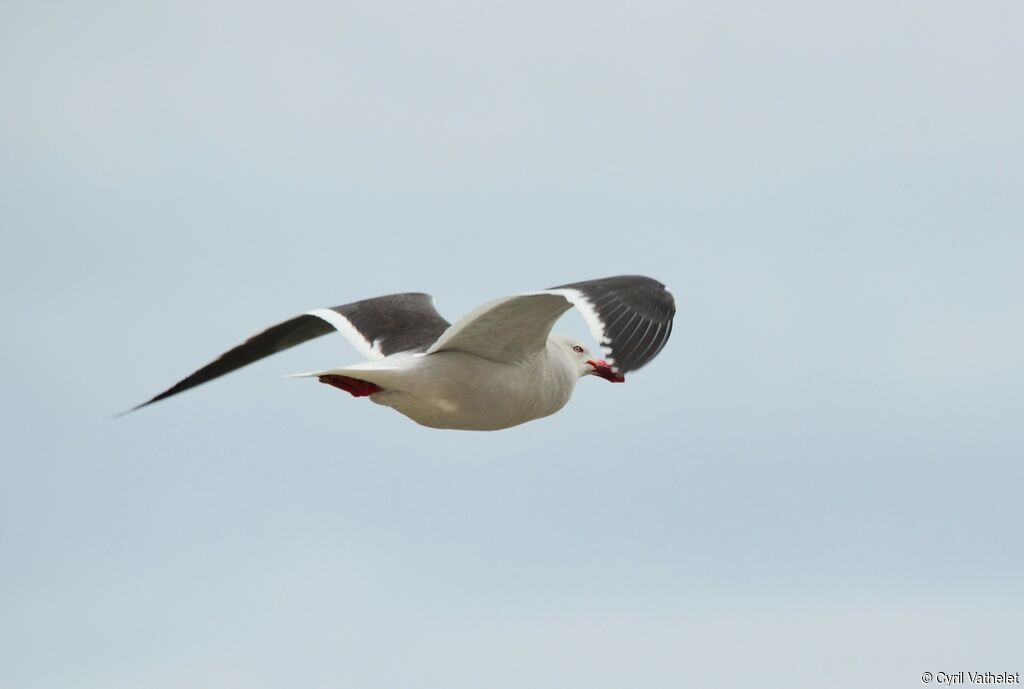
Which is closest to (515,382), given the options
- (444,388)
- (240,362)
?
(444,388)

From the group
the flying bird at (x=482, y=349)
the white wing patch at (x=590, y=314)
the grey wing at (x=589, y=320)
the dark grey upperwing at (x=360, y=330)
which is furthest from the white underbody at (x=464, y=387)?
the white wing patch at (x=590, y=314)

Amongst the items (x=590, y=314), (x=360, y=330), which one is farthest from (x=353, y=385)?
(x=590, y=314)

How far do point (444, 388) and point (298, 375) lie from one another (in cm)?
127

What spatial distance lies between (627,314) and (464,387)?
2032 millimetres

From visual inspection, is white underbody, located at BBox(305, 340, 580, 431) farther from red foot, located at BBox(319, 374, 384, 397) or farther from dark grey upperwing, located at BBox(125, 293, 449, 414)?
dark grey upperwing, located at BBox(125, 293, 449, 414)

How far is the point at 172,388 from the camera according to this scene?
1639cm

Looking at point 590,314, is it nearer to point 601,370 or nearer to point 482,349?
point 482,349

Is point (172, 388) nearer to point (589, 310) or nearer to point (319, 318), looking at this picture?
point (319, 318)

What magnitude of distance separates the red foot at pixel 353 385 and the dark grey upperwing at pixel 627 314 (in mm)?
2058

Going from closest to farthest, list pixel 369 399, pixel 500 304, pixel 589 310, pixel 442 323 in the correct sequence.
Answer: pixel 589 310
pixel 500 304
pixel 369 399
pixel 442 323

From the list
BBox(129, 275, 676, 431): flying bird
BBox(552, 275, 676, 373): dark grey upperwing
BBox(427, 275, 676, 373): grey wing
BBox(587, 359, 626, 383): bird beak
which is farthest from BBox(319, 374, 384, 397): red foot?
BBox(587, 359, 626, 383): bird beak

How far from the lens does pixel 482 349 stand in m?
14.7

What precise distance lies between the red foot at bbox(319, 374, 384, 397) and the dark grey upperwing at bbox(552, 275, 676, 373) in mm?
2058

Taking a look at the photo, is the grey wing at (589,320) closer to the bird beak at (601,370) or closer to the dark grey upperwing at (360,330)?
the dark grey upperwing at (360,330)
